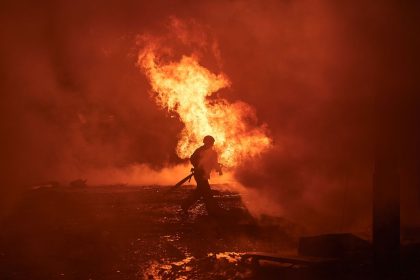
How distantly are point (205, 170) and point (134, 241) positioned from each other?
3429 millimetres

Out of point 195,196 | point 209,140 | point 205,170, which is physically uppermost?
point 209,140

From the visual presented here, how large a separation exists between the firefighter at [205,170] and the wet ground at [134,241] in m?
0.40

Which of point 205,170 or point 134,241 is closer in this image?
point 134,241

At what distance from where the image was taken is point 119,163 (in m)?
30.8

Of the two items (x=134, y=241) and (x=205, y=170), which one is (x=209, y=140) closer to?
(x=205, y=170)

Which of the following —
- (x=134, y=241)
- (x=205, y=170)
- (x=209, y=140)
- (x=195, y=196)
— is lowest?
(x=134, y=241)

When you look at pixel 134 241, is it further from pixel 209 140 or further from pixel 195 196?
pixel 209 140

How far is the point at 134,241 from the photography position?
9305 millimetres

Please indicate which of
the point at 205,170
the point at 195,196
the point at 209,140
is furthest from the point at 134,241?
the point at 209,140

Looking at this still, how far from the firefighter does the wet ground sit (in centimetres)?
40

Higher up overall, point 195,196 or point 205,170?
point 205,170

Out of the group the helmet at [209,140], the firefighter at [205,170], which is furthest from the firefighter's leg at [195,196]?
the helmet at [209,140]

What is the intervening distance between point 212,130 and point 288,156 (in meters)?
2.23

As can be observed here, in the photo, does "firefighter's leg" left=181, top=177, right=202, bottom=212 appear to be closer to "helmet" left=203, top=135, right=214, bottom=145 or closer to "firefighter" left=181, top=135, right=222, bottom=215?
"firefighter" left=181, top=135, right=222, bottom=215
